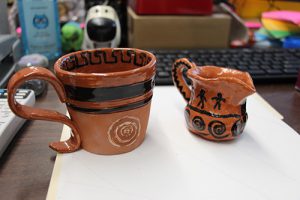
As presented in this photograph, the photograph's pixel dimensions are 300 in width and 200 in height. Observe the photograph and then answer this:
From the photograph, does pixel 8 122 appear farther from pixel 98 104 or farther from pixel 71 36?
pixel 71 36

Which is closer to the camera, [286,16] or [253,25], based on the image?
[286,16]

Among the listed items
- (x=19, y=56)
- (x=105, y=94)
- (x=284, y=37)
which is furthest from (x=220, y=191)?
(x=284, y=37)

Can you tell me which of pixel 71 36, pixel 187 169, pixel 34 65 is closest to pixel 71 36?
pixel 71 36

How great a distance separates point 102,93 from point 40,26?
39cm

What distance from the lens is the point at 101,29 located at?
63 cm

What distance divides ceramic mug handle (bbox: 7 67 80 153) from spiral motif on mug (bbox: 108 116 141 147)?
4 centimetres

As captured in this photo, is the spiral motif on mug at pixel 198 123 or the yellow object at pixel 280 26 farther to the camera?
the yellow object at pixel 280 26

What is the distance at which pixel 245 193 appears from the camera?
257mm

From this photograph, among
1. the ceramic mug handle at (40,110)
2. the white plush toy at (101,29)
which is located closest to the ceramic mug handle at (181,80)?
the ceramic mug handle at (40,110)

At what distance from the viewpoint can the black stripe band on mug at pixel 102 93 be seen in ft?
0.92

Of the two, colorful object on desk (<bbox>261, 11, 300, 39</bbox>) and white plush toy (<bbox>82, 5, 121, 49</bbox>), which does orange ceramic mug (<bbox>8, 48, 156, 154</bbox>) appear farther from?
colorful object on desk (<bbox>261, 11, 300, 39</bbox>)

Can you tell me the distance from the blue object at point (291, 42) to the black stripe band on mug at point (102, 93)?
538mm

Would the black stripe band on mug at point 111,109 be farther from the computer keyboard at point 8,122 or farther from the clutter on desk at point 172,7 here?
the clutter on desk at point 172,7

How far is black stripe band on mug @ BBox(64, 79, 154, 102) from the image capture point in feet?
0.92
